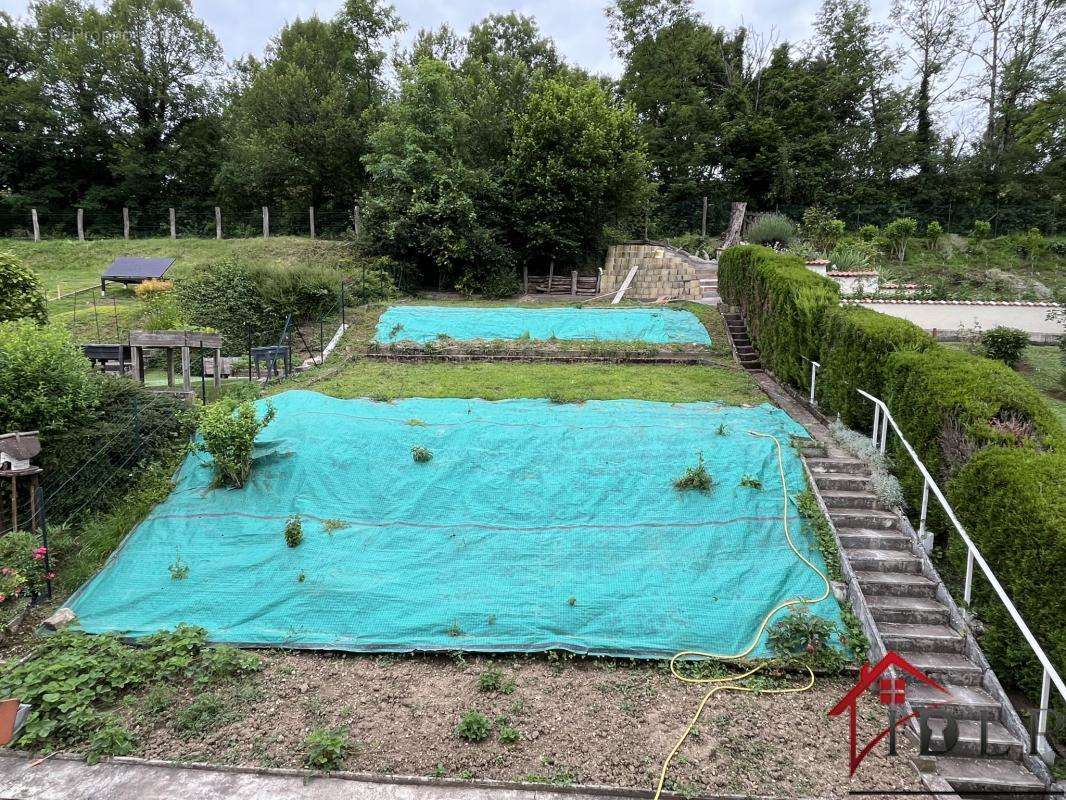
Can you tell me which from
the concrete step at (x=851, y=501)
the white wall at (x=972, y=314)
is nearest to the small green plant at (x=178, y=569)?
the concrete step at (x=851, y=501)

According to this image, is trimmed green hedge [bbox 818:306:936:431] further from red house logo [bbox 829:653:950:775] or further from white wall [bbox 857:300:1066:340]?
white wall [bbox 857:300:1066:340]

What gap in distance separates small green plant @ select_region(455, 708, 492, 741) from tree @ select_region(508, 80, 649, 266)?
17790mm

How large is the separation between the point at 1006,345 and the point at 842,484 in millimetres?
7426

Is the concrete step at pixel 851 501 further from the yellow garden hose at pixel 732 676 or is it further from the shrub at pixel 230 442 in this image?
the shrub at pixel 230 442

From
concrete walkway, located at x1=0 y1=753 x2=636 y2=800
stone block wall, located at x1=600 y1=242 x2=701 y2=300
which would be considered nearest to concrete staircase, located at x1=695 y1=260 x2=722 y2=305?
stone block wall, located at x1=600 y1=242 x2=701 y2=300

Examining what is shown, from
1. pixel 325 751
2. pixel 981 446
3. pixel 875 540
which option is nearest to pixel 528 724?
pixel 325 751

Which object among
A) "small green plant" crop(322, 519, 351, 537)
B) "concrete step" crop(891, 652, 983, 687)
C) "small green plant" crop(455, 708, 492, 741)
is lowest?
"small green plant" crop(455, 708, 492, 741)

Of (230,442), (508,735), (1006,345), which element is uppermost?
(1006,345)

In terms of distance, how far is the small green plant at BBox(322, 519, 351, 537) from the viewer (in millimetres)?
6307

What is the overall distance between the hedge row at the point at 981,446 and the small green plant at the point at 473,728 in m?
3.91

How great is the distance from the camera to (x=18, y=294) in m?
9.52

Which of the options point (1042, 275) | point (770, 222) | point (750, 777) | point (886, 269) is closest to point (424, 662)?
point (750, 777)

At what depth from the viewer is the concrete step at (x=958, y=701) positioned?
4.48m

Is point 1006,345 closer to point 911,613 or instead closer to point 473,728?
point 911,613
